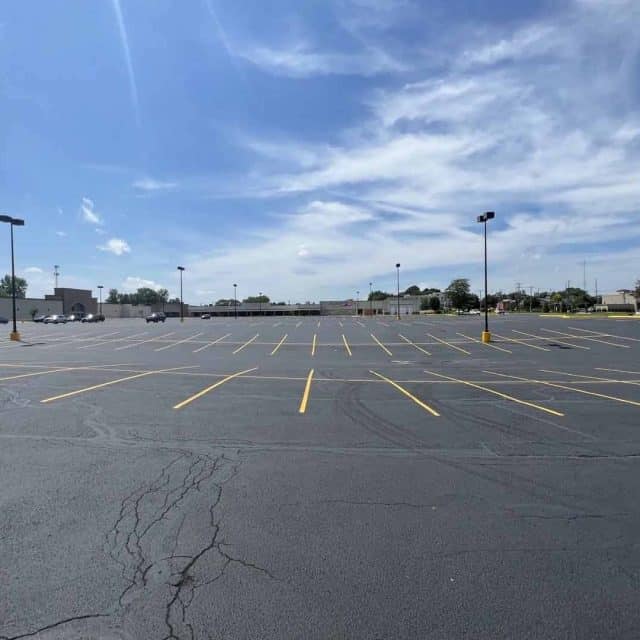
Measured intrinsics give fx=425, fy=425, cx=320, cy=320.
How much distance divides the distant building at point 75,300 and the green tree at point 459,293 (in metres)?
104

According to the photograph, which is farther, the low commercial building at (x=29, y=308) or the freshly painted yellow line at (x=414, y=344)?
the low commercial building at (x=29, y=308)

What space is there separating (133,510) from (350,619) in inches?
101

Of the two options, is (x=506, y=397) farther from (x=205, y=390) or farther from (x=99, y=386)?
(x=99, y=386)

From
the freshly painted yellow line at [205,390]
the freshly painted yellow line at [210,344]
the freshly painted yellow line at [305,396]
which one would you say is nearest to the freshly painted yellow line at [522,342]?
the freshly painted yellow line at [305,396]

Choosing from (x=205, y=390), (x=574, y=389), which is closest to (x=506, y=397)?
(x=574, y=389)

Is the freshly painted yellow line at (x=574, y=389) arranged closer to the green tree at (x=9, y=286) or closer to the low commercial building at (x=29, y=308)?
the low commercial building at (x=29, y=308)

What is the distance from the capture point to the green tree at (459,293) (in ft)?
445

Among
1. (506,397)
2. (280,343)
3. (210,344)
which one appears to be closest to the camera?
(506,397)

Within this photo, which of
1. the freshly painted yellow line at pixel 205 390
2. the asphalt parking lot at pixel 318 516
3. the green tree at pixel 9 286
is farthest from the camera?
the green tree at pixel 9 286

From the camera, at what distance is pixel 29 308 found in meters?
89.8

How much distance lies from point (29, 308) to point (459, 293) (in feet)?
379

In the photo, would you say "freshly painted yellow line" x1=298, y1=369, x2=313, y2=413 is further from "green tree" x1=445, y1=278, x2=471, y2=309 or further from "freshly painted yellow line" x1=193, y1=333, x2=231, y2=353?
"green tree" x1=445, y1=278, x2=471, y2=309

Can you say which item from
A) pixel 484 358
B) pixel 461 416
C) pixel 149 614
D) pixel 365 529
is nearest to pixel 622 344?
pixel 484 358

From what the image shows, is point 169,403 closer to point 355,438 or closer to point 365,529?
point 355,438
